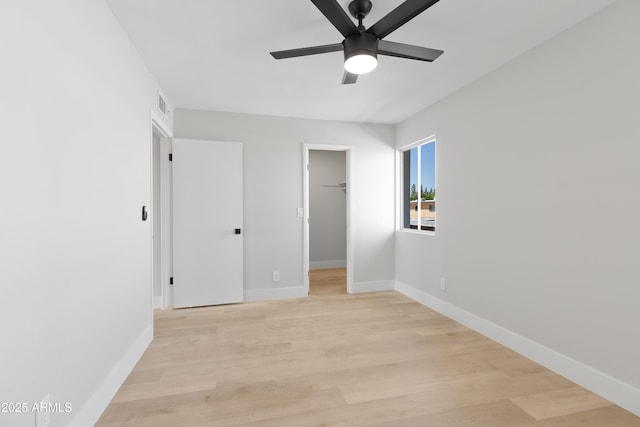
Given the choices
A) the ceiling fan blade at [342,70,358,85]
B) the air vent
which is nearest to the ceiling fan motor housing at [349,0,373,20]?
the ceiling fan blade at [342,70,358,85]

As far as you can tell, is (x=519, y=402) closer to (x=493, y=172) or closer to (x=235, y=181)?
(x=493, y=172)

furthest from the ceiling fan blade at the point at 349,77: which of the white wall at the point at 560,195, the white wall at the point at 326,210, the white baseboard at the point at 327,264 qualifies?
the white baseboard at the point at 327,264

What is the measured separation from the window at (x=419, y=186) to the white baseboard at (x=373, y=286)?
88 centimetres

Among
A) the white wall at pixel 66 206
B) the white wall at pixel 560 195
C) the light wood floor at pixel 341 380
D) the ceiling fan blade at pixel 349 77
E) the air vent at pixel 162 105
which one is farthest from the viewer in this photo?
the air vent at pixel 162 105

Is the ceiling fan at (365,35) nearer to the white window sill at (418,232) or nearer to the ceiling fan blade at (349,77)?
the ceiling fan blade at (349,77)

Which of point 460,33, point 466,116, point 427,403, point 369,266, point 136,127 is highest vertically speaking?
point 460,33

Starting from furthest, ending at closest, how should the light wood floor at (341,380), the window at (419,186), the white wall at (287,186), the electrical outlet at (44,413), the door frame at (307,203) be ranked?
the door frame at (307,203), the white wall at (287,186), the window at (419,186), the light wood floor at (341,380), the electrical outlet at (44,413)

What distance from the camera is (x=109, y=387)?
1.83 m

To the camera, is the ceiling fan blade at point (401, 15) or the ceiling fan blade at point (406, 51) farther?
the ceiling fan blade at point (406, 51)

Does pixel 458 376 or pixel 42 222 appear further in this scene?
pixel 458 376

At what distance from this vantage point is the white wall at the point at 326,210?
6.14 metres

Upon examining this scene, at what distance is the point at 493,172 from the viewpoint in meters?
2.74

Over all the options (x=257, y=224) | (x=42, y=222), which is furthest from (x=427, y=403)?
(x=257, y=224)

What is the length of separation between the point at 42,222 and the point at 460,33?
2.67 m
